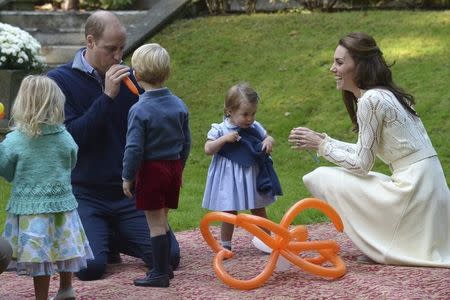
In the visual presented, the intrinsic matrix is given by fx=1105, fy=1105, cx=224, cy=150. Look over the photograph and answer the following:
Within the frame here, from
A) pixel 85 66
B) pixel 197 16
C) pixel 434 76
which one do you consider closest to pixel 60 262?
pixel 85 66

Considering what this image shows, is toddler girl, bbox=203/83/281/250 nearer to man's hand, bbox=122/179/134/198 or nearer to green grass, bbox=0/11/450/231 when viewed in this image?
man's hand, bbox=122/179/134/198

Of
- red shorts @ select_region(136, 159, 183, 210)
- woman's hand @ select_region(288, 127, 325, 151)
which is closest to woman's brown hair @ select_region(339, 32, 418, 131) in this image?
woman's hand @ select_region(288, 127, 325, 151)

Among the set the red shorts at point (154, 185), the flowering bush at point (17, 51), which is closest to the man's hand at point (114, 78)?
the red shorts at point (154, 185)

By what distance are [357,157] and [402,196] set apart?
34 cm

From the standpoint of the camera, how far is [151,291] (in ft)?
19.5

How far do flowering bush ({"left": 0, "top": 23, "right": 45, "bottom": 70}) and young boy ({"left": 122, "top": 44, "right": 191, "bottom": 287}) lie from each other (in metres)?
5.57

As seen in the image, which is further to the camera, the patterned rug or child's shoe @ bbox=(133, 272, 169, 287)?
child's shoe @ bbox=(133, 272, 169, 287)

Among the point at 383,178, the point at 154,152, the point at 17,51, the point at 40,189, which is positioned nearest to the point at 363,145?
the point at 383,178

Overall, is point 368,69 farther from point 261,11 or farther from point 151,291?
point 261,11

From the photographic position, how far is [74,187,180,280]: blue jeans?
6.59 metres

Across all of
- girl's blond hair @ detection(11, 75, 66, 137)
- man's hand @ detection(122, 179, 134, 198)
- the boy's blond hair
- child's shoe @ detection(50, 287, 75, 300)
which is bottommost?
child's shoe @ detection(50, 287, 75, 300)

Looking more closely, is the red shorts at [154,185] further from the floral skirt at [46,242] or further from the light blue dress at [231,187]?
the light blue dress at [231,187]

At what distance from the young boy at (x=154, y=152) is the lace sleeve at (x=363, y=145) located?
95 cm

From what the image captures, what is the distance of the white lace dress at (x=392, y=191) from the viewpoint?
6336 millimetres
